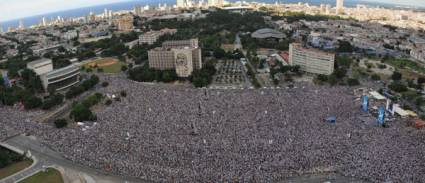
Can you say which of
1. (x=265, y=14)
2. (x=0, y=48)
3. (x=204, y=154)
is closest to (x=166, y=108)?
(x=204, y=154)

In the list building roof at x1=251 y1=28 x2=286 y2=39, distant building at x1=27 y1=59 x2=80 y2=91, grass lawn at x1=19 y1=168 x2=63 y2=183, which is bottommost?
grass lawn at x1=19 y1=168 x2=63 y2=183

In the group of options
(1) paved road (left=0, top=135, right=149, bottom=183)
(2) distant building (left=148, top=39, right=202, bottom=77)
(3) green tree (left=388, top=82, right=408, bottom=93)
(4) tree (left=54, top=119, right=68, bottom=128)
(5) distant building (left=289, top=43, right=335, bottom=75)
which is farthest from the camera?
(5) distant building (left=289, top=43, right=335, bottom=75)

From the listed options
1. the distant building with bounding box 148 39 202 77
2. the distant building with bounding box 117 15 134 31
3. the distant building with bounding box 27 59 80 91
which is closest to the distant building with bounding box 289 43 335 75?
the distant building with bounding box 148 39 202 77

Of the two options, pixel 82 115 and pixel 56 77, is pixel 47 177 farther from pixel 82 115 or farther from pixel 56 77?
pixel 56 77

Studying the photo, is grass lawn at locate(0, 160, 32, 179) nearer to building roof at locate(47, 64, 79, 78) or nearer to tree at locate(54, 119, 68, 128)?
tree at locate(54, 119, 68, 128)

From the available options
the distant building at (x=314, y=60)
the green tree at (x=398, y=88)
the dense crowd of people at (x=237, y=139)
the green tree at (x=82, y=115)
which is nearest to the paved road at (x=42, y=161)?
the dense crowd of people at (x=237, y=139)

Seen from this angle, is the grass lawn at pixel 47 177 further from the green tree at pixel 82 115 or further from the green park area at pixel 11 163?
the green tree at pixel 82 115

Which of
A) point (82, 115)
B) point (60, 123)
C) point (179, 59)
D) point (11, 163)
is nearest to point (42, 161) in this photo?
point (11, 163)
